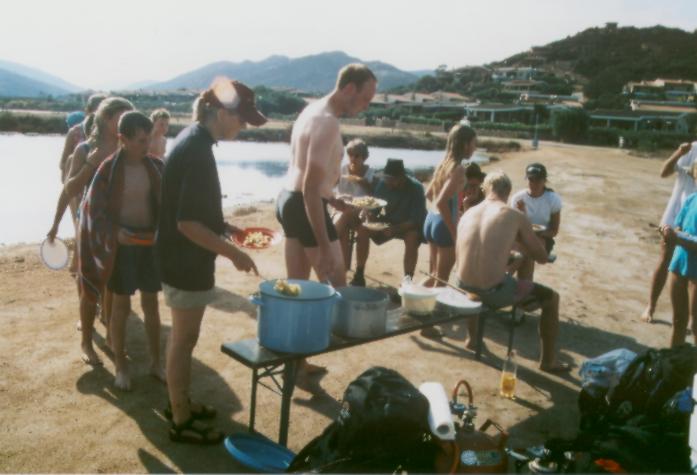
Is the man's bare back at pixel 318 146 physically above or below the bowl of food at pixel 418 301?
above

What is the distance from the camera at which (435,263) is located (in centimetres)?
586

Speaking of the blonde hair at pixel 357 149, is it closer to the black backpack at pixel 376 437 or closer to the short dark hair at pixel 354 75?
the short dark hair at pixel 354 75

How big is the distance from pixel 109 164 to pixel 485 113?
296ft

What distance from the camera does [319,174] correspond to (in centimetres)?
327

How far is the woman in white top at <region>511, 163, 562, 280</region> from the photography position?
5.76 m

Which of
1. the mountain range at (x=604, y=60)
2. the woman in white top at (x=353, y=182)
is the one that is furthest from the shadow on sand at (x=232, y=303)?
the mountain range at (x=604, y=60)

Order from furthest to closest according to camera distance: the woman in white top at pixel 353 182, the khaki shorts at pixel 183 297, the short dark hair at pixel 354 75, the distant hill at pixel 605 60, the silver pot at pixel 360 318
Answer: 1. the distant hill at pixel 605 60
2. the woman in white top at pixel 353 182
3. the short dark hair at pixel 354 75
4. the silver pot at pixel 360 318
5. the khaki shorts at pixel 183 297

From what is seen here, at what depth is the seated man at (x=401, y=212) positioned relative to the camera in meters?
6.30

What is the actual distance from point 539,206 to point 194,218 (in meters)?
4.14

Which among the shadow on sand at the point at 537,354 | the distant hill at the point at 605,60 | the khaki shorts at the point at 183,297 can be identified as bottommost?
the shadow on sand at the point at 537,354

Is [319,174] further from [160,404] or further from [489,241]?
[160,404]

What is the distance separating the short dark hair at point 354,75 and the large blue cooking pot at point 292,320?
1319mm

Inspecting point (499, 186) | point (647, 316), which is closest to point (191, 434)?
point (499, 186)

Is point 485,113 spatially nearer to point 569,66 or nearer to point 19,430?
point 569,66
